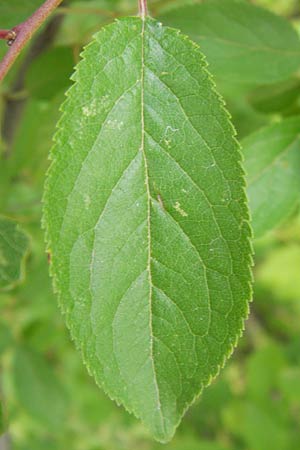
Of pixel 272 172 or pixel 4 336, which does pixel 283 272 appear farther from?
pixel 272 172

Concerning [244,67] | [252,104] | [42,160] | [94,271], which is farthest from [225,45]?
[42,160]

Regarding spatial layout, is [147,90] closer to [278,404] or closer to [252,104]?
[252,104]

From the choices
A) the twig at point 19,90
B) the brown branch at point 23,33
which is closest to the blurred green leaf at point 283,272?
the twig at point 19,90

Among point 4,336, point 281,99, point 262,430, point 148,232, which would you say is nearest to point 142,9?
point 148,232

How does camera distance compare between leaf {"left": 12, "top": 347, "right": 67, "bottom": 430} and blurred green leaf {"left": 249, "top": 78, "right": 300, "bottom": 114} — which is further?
leaf {"left": 12, "top": 347, "right": 67, "bottom": 430}

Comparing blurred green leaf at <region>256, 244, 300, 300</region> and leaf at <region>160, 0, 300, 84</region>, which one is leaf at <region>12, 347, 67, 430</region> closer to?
leaf at <region>160, 0, 300, 84</region>

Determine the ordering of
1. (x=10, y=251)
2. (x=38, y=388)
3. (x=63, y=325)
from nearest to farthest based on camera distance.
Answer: (x=10, y=251)
(x=38, y=388)
(x=63, y=325)

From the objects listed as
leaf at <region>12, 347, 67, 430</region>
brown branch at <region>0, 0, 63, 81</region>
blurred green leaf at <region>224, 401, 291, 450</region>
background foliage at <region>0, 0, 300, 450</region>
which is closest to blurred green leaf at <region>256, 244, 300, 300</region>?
background foliage at <region>0, 0, 300, 450</region>

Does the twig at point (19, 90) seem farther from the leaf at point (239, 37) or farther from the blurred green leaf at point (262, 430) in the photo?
the blurred green leaf at point (262, 430)
